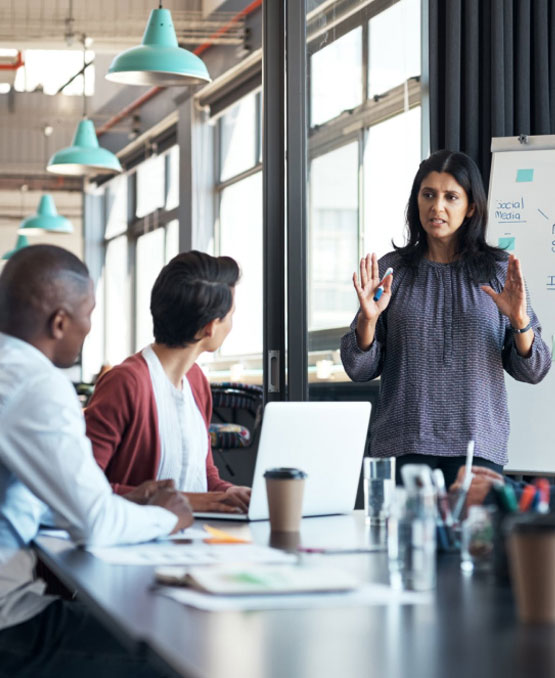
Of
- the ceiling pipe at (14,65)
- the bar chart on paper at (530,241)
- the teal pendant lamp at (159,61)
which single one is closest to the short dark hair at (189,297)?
the bar chart on paper at (530,241)

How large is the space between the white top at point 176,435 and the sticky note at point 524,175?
202cm

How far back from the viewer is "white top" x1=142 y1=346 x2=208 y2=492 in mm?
2307

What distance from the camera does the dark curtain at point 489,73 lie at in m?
4.14

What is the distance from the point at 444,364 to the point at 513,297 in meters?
0.26

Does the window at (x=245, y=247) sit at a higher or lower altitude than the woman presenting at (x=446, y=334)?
higher

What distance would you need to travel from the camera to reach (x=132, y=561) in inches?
62.0

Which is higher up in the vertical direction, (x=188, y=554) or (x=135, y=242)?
(x=135, y=242)

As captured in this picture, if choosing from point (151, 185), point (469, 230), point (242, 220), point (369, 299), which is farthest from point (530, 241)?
point (151, 185)

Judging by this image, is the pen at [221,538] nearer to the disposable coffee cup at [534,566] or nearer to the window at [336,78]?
the disposable coffee cup at [534,566]

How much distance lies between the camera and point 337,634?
111 cm

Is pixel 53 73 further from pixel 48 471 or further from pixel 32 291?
pixel 48 471

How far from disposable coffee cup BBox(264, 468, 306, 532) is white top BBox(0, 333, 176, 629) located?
0.72 feet

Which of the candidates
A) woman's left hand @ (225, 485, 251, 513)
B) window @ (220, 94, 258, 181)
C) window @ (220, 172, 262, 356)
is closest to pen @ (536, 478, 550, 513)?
woman's left hand @ (225, 485, 251, 513)

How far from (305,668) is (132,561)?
649 mm
